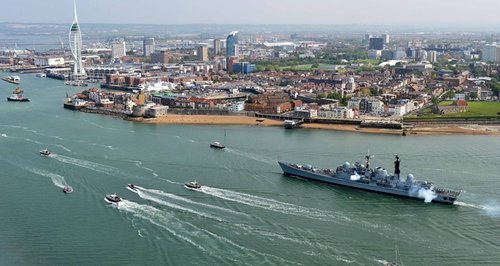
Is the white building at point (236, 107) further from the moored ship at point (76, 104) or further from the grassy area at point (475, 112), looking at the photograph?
the grassy area at point (475, 112)

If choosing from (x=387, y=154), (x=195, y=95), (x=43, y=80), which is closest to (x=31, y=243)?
(x=387, y=154)

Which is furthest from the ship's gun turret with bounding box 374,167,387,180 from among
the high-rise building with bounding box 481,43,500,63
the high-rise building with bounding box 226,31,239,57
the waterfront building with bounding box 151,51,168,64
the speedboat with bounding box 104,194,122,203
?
the high-rise building with bounding box 226,31,239,57

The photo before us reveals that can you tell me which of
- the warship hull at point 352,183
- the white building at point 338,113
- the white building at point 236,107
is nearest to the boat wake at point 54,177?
the warship hull at point 352,183

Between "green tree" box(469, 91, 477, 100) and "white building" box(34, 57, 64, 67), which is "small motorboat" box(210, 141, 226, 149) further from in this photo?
"white building" box(34, 57, 64, 67)

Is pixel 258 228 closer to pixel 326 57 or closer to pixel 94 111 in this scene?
pixel 94 111

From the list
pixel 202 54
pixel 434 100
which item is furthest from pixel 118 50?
pixel 434 100

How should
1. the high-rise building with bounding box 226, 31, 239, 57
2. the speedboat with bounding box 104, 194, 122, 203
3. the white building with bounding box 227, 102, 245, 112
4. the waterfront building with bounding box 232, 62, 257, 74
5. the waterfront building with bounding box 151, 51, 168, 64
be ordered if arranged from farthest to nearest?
1. the high-rise building with bounding box 226, 31, 239, 57
2. the waterfront building with bounding box 151, 51, 168, 64
3. the waterfront building with bounding box 232, 62, 257, 74
4. the white building with bounding box 227, 102, 245, 112
5. the speedboat with bounding box 104, 194, 122, 203
